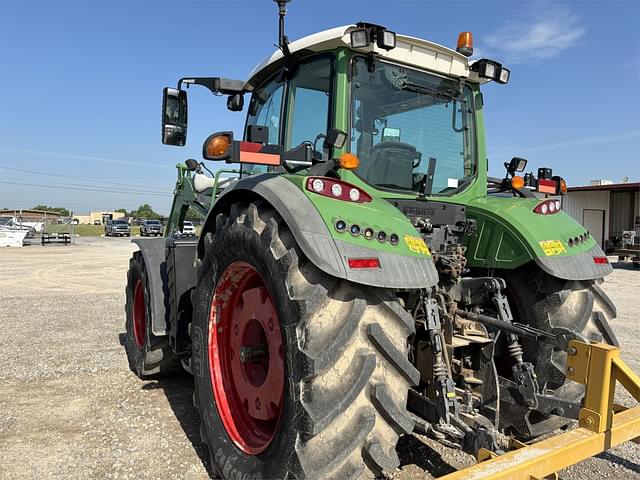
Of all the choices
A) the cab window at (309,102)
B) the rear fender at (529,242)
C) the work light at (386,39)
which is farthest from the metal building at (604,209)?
the work light at (386,39)

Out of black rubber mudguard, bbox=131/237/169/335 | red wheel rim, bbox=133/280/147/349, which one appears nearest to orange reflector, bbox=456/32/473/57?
black rubber mudguard, bbox=131/237/169/335

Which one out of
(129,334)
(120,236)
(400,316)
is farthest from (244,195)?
(120,236)

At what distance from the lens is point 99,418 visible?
144 inches

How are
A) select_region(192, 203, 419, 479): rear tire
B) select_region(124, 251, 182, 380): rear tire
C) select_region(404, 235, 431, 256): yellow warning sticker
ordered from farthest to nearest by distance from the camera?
1. select_region(124, 251, 182, 380): rear tire
2. select_region(404, 235, 431, 256): yellow warning sticker
3. select_region(192, 203, 419, 479): rear tire

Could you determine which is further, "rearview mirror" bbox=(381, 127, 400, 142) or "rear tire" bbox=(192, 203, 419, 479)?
"rearview mirror" bbox=(381, 127, 400, 142)

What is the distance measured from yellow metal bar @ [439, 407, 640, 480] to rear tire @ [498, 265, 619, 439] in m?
0.80

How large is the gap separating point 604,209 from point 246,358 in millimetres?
27081

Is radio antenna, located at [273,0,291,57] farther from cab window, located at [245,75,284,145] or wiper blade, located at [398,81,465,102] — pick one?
wiper blade, located at [398,81,465,102]

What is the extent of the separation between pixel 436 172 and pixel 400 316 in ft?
5.13

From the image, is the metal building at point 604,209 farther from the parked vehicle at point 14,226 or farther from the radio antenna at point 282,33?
the parked vehicle at point 14,226

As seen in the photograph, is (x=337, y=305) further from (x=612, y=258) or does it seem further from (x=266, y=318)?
(x=612, y=258)

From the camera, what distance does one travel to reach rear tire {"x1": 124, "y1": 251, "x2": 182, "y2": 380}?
4.32 m

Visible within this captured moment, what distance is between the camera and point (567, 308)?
3.08 metres

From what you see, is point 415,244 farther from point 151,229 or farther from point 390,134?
point 151,229
